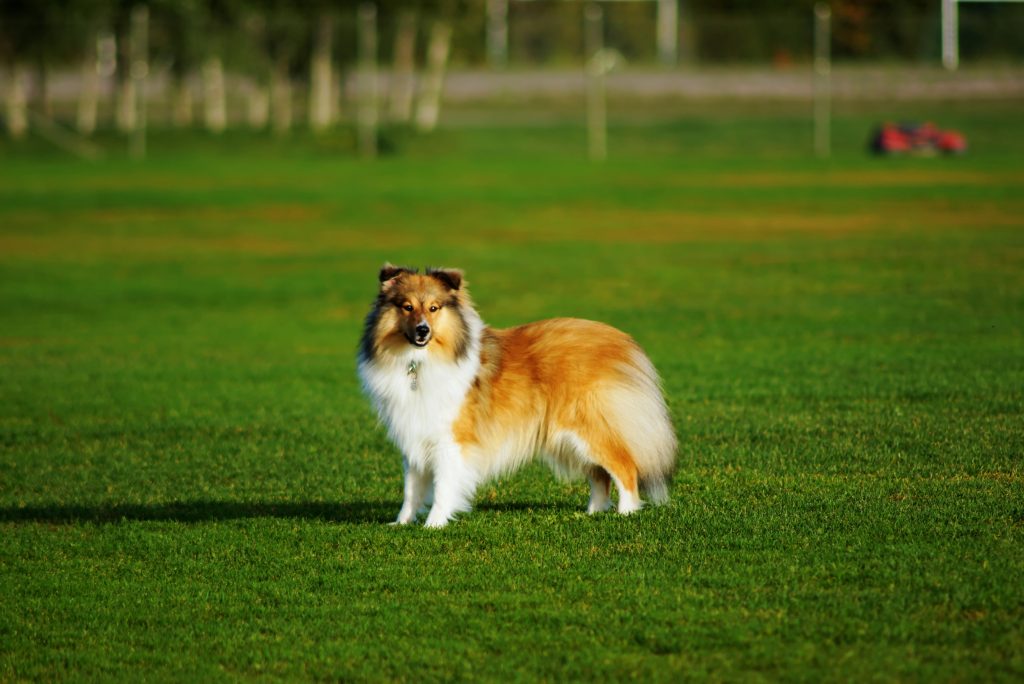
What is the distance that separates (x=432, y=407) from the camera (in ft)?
27.9

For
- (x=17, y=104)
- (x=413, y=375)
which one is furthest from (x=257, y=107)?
(x=413, y=375)

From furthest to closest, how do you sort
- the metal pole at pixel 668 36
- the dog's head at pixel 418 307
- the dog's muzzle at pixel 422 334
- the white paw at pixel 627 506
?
the metal pole at pixel 668 36 → the white paw at pixel 627 506 → the dog's head at pixel 418 307 → the dog's muzzle at pixel 422 334

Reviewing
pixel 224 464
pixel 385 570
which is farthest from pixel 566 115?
pixel 385 570

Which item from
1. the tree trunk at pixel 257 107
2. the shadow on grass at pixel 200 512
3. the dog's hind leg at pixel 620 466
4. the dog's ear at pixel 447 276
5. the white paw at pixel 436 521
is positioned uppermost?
the tree trunk at pixel 257 107

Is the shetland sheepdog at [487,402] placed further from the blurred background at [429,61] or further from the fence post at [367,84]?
the blurred background at [429,61]

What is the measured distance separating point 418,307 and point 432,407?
1.88 feet

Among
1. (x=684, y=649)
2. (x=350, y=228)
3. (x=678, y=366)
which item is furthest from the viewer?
(x=350, y=228)

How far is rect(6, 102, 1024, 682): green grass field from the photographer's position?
261 inches

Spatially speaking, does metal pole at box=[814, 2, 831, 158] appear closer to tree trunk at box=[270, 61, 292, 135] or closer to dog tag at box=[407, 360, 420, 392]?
tree trunk at box=[270, 61, 292, 135]

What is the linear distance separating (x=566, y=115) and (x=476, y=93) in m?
2.92

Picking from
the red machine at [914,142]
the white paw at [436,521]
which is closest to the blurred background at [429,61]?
the red machine at [914,142]

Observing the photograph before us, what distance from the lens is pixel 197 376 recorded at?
15180mm

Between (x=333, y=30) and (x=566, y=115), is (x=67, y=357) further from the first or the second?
(x=566, y=115)

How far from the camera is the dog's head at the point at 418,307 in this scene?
8375mm
